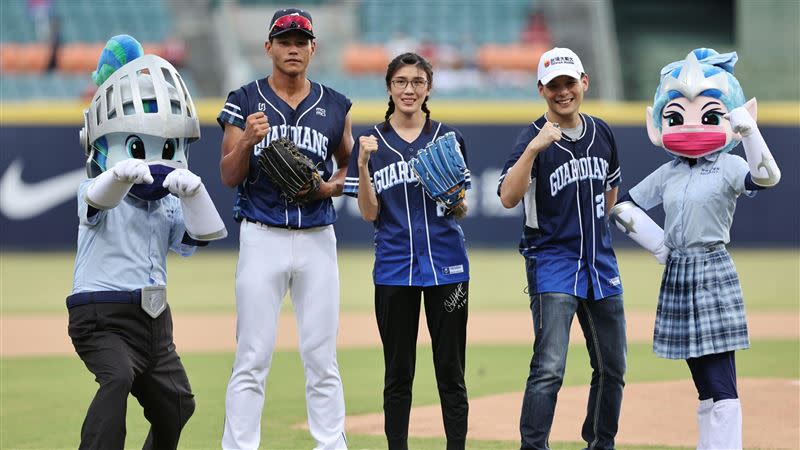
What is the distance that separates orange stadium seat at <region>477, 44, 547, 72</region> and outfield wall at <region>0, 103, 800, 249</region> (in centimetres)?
430

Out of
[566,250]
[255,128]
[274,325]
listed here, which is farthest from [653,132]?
[274,325]

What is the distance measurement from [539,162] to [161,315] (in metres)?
1.91

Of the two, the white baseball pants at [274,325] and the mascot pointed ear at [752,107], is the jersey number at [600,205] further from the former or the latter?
the white baseball pants at [274,325]

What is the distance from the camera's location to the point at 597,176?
5863 millimetres

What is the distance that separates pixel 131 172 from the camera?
5.05 meters

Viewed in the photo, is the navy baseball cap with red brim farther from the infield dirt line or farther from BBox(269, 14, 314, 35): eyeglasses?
the infield dirt line

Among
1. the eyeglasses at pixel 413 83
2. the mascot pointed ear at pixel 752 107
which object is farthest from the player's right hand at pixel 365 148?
the mascot pointed ear at pixel 752 107

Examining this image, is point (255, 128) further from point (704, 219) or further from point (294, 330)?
point (294, 330)

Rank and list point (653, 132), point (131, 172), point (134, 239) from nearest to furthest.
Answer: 1. point (131, 172)
2. point (134, 239)
3. point (653, 132)

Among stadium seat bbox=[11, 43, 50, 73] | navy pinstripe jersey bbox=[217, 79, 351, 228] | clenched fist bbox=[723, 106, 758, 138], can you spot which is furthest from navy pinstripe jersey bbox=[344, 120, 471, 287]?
stadium seat bbox=[11, 43, 50, 73]

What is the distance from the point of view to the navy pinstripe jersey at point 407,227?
18.9 ft

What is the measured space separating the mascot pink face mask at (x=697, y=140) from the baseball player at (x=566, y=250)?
33 cm

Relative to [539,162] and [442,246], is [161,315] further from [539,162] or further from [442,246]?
[539,162]

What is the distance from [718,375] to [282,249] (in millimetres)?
2117
